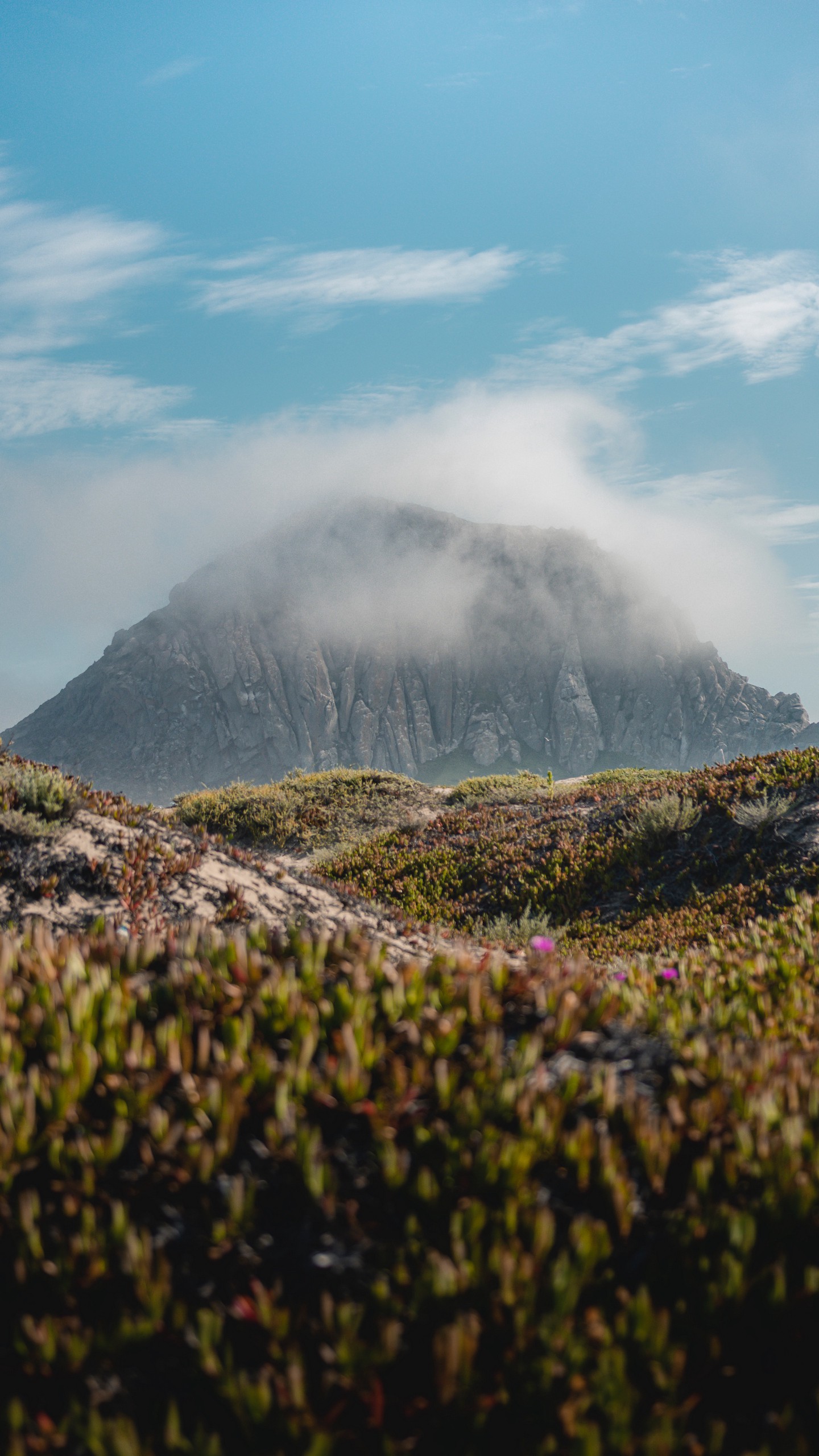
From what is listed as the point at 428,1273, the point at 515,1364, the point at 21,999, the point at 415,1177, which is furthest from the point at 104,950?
the point at 515,1364

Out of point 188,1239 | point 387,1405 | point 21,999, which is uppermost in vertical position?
point 21,999

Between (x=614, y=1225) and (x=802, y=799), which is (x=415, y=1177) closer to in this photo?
(x=614, y=1225)

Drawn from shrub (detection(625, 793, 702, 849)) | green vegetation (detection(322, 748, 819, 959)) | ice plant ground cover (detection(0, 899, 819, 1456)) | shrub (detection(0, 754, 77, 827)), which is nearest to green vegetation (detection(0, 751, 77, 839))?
shrub (detection(0, 754, 77, 827))

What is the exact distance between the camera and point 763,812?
1243 centimetres

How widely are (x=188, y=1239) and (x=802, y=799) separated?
12.8 metres

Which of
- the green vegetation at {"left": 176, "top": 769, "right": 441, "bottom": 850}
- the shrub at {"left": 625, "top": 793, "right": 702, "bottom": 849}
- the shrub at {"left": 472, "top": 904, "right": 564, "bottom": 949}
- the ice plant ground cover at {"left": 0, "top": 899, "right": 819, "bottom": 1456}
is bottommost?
the shrub at {"left": 472, "top": 904, "right": 564, "bottom": 949}

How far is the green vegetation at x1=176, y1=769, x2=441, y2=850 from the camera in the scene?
70.2 feet

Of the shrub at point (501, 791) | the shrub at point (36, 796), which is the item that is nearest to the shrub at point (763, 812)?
the shrub at point (501, 791)

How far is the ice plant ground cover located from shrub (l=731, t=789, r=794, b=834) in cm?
980

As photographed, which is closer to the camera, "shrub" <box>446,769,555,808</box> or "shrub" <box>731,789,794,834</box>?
"shrub" <box>731,789,794,834</box>

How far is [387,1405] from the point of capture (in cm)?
221

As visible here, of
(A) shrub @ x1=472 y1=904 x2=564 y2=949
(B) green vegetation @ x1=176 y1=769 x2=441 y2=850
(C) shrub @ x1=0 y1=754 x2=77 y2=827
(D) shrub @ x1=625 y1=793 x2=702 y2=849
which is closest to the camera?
(C) shrub @ x1=0 y1=754 x2=77 y2=827

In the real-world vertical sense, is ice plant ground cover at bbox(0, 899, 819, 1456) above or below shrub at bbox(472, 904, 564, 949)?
above

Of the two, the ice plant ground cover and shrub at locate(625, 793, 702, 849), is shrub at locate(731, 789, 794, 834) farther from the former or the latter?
the ice plant ground cover
